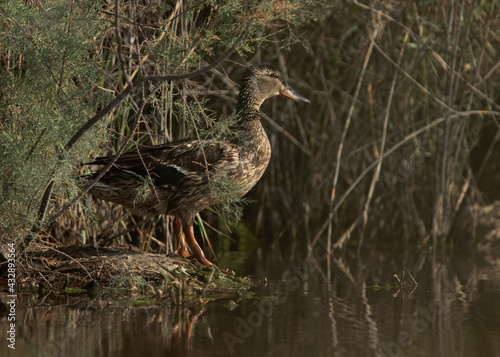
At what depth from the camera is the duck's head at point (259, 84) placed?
5766 mm

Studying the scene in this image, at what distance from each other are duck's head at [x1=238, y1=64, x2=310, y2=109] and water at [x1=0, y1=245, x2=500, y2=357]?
1.42 m

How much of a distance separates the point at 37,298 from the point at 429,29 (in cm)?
458

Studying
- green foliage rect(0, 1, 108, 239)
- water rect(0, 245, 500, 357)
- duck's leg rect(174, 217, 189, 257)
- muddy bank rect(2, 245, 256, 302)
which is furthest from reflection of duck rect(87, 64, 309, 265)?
water rect(0, 245, 500, 357)

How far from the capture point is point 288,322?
3.82 meters

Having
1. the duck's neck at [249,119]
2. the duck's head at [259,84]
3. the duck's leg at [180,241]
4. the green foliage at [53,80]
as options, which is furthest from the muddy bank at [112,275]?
the duck's head at [259,84]

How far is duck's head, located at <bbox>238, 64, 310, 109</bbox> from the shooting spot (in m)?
5.77

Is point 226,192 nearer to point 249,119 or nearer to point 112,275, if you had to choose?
point 112,275

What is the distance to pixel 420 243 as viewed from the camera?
23.0 feet

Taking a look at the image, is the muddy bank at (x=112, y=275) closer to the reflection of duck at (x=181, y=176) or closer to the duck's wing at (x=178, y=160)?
the reflection of duck at (x=181, y=176)

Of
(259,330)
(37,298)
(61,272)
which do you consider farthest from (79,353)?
(61,272)

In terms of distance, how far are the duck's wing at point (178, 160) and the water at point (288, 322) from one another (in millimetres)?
882

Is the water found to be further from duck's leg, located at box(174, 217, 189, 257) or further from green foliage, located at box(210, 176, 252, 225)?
duck's leg, located at box(174, 217, 189, 257)

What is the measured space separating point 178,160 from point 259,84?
110 cm

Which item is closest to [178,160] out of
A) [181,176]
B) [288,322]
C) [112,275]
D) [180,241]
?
[181,176]
